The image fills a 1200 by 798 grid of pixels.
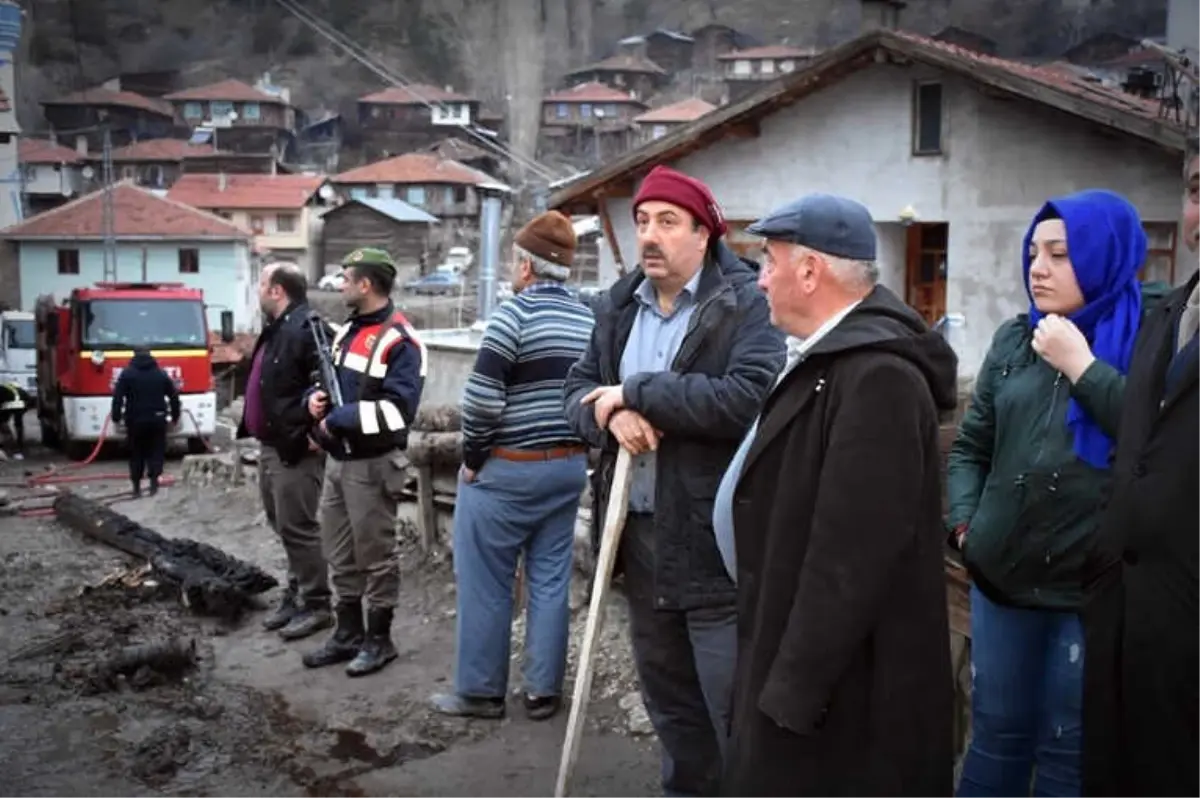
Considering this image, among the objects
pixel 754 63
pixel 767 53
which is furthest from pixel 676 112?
pixel 754 63

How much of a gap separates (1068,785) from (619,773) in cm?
186

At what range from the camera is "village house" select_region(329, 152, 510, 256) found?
5962cm

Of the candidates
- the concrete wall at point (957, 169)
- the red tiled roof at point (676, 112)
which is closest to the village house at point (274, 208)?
the red tiled roof at point (676, 112)

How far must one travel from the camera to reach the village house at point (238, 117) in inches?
2756

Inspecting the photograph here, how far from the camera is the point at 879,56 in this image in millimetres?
15109

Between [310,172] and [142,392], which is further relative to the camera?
[310,172]

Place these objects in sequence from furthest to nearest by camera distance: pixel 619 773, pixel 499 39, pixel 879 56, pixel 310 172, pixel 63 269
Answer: pixel 499 39 < pixel 310 172 < pixel 63 269 < pixel 879 56 < pixel 619 773

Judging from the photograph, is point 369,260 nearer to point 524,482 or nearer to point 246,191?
point 524,482

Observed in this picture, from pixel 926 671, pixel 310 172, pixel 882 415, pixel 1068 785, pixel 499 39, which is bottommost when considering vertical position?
pixel 1068 785

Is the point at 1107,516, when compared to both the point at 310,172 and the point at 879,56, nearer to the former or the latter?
the point at 879,56

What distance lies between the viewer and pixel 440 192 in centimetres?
6009

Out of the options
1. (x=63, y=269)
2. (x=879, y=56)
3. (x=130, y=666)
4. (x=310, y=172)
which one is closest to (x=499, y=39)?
(x=310, y=172)

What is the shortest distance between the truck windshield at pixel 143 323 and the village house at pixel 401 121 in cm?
5883

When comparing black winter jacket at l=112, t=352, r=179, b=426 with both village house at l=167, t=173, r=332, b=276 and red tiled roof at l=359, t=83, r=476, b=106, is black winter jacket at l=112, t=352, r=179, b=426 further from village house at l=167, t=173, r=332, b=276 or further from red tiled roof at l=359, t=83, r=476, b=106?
red tiled roof at l=359, t=83, r=476, b=106
